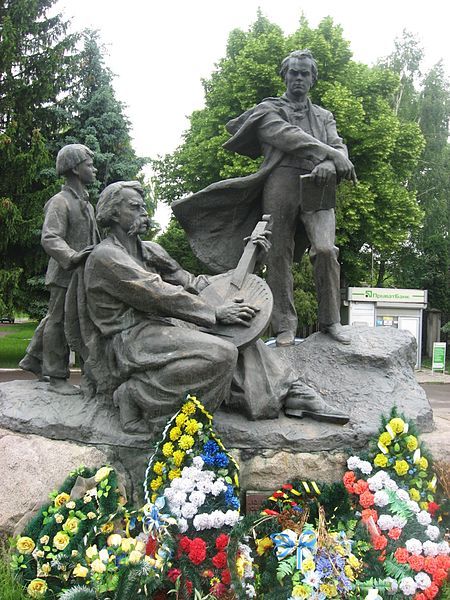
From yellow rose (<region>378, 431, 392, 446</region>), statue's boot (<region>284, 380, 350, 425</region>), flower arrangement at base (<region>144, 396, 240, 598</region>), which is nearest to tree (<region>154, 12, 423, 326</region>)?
statue's boot (<region>284, 380, 350, 425</region>)

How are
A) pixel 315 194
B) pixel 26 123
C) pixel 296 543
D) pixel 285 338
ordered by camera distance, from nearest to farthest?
pixel 296 543 < pixel 315 194 < pixel 285 338 < pixel 26 123

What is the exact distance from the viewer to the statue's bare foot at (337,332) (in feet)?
17.2

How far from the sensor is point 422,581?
328 cm

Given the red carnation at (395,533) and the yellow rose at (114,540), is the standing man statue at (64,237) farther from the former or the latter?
the red carnation at (395,533)

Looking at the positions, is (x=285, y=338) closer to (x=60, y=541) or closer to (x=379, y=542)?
(x=379, y=542)

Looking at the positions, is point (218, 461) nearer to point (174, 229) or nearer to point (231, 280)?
point (231, 280)

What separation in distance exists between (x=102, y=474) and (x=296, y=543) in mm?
1264

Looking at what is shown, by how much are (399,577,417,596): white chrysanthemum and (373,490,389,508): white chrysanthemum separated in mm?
476

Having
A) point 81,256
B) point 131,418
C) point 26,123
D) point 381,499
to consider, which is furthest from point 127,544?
point 26,123

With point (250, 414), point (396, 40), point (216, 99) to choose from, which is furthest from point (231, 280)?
point (396, 40)

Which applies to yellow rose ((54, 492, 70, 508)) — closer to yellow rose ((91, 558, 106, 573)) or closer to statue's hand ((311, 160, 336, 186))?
yellow rose ((91, 558, 106, 573))

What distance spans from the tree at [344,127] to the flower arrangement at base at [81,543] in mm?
12241

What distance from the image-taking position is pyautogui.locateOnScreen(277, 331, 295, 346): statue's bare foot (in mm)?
5381

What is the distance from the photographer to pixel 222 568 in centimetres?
328
